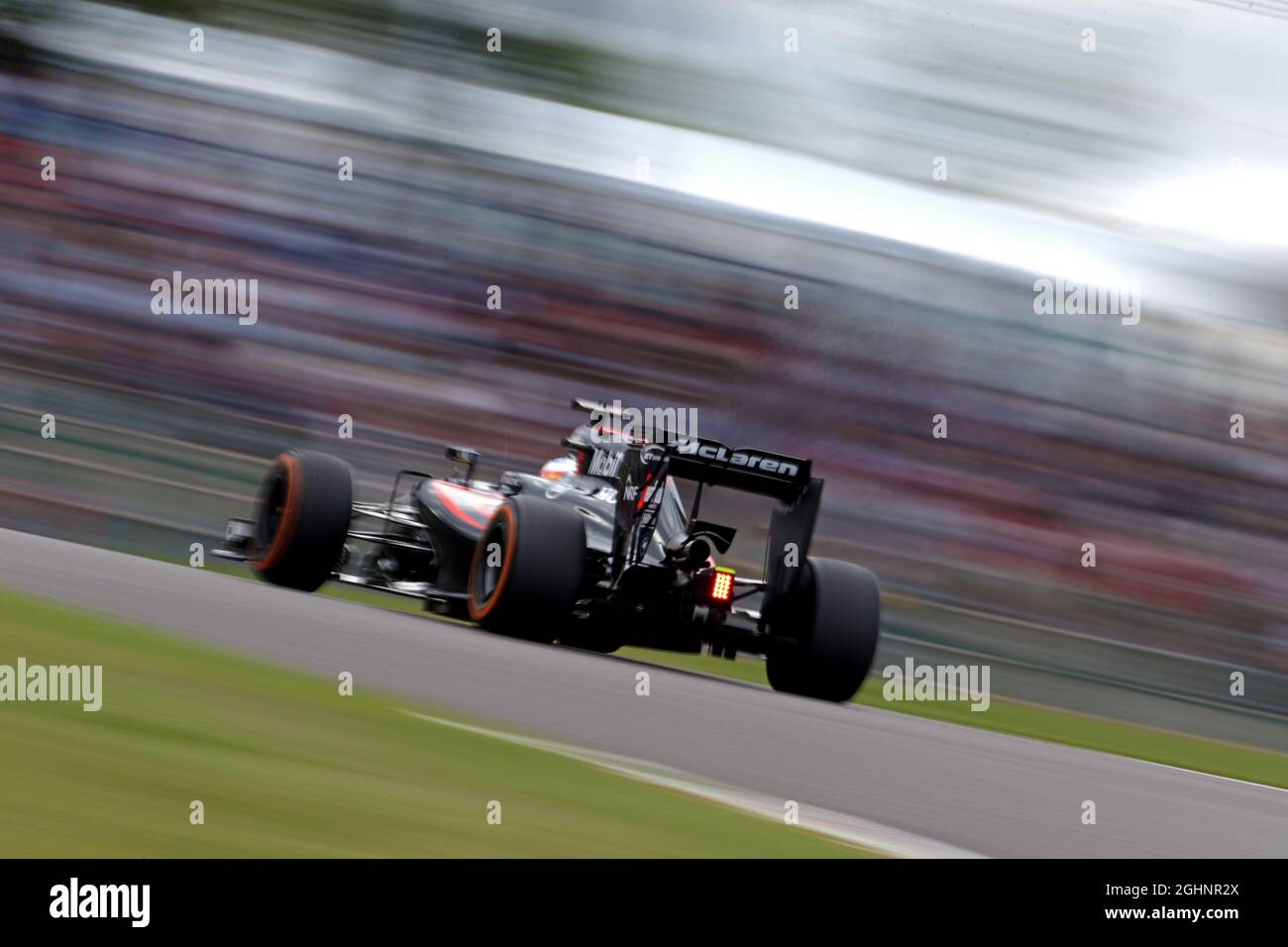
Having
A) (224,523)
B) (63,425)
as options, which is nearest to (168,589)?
(224,523)

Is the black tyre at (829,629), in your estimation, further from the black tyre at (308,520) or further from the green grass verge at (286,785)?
the green grass verge at (286,785)

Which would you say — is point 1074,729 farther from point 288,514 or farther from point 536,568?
point 288,514

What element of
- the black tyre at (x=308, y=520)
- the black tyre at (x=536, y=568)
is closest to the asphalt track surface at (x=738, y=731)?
the black tyre at (x=536, y=568)

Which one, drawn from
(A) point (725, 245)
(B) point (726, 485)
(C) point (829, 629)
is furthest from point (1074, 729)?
(A) point (725, 245)

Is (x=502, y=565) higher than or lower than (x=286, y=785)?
higher

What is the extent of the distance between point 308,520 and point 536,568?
178 cm

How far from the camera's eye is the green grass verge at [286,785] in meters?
3.34

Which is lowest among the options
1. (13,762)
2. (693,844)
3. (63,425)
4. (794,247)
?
(693,844)

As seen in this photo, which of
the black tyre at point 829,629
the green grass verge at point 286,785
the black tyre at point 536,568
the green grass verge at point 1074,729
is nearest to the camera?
the green grass verge at point 286,785

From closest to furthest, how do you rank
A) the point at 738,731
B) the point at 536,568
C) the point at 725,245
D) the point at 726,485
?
the point at 738,731
the point at 536,568
the point at 726,485
the point at 725,245

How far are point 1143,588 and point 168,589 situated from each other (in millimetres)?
8630

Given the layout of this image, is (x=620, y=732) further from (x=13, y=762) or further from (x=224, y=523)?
(x=224, y=523)

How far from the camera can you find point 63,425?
12.3 metres

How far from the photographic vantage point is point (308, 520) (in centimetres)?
890
